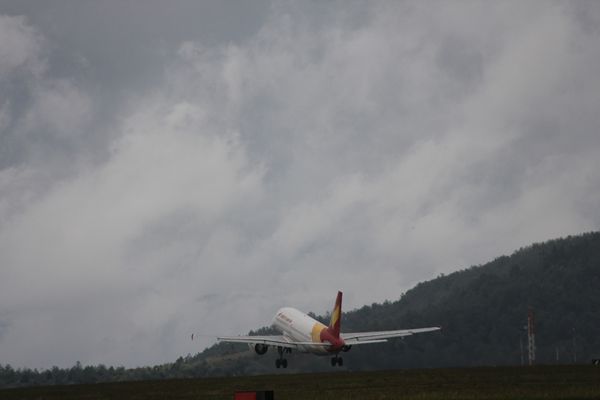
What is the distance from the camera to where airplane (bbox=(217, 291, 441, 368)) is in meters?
91.6

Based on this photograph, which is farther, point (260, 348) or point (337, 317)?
point (260, 348)

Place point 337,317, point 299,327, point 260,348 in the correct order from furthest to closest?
point 260,348 < point 299,327 < point 337,317

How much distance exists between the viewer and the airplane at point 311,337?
9162cm

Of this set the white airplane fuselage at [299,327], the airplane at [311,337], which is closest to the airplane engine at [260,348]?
the airplane at [311,337]

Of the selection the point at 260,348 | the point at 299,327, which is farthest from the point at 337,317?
the point at 260,348

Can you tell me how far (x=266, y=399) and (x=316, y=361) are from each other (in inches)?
3846

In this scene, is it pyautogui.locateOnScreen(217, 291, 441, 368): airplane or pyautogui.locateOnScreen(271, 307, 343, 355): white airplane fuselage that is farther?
pyautogui.locateOnScreen(271, 307, 343, 355): white airplane fuselage

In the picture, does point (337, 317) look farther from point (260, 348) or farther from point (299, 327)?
point (260, 348)

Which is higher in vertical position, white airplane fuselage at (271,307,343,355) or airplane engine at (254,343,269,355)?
white airplane fuselage at (271,307,343,355)

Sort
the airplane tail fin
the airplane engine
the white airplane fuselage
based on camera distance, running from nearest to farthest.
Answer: the airplane tail fin < the white airplane fuselage < the airplane engine

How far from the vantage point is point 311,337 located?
314ft

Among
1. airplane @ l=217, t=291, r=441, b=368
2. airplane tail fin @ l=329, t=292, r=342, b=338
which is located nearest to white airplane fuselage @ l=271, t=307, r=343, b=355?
airplane @ l=217, t=291, r=441, b=368

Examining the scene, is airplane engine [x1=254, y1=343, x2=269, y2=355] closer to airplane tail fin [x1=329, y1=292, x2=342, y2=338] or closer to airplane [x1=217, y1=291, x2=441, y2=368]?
airplane [x1=217, y1=291, x2=441, y2=368]

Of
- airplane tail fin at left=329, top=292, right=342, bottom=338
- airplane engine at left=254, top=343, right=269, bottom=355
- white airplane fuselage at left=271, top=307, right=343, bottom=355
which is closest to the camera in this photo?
airplane tail fin at left=329, top=292, right=342, bottom=338
